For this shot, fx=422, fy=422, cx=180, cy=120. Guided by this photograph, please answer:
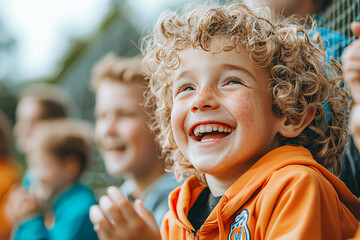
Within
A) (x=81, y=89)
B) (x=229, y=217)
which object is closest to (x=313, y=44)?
(x=229, y=217)

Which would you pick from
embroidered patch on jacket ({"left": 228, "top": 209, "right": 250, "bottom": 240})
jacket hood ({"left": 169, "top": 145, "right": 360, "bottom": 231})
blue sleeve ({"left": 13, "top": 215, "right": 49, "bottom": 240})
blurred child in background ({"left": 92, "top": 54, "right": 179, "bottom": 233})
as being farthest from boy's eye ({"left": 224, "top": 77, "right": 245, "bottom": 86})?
blue sleeve ({"left": 13, "top": 215, "right": 49, "bottom": 240})

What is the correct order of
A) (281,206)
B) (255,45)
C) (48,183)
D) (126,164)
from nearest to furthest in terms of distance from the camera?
(281,206) → (255,45) → (126,164) → (48,183)

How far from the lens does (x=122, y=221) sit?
123 centimetres

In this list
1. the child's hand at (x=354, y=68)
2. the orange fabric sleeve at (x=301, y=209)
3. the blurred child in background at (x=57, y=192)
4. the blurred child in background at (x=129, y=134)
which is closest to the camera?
Answer: the child's hand at (x=354, y=68)

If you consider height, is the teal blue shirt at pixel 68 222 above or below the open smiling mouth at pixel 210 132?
below

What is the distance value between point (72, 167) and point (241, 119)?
2097 millimetres

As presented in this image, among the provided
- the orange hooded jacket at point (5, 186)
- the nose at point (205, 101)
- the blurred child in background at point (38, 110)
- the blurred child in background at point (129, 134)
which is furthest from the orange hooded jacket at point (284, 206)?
the orange hooded jacket at point (5, 186)

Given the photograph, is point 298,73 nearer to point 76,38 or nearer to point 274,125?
point 274,125

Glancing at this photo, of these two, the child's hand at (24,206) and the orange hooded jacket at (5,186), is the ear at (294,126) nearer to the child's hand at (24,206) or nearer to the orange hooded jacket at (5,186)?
the child's hand at (24,206)

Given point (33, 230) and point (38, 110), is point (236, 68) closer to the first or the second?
point (33, 230)

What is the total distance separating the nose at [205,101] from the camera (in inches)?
49.6

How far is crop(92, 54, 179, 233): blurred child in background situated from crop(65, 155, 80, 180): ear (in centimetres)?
61

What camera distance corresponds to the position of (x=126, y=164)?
242 centimetres

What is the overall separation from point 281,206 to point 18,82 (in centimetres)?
2288
